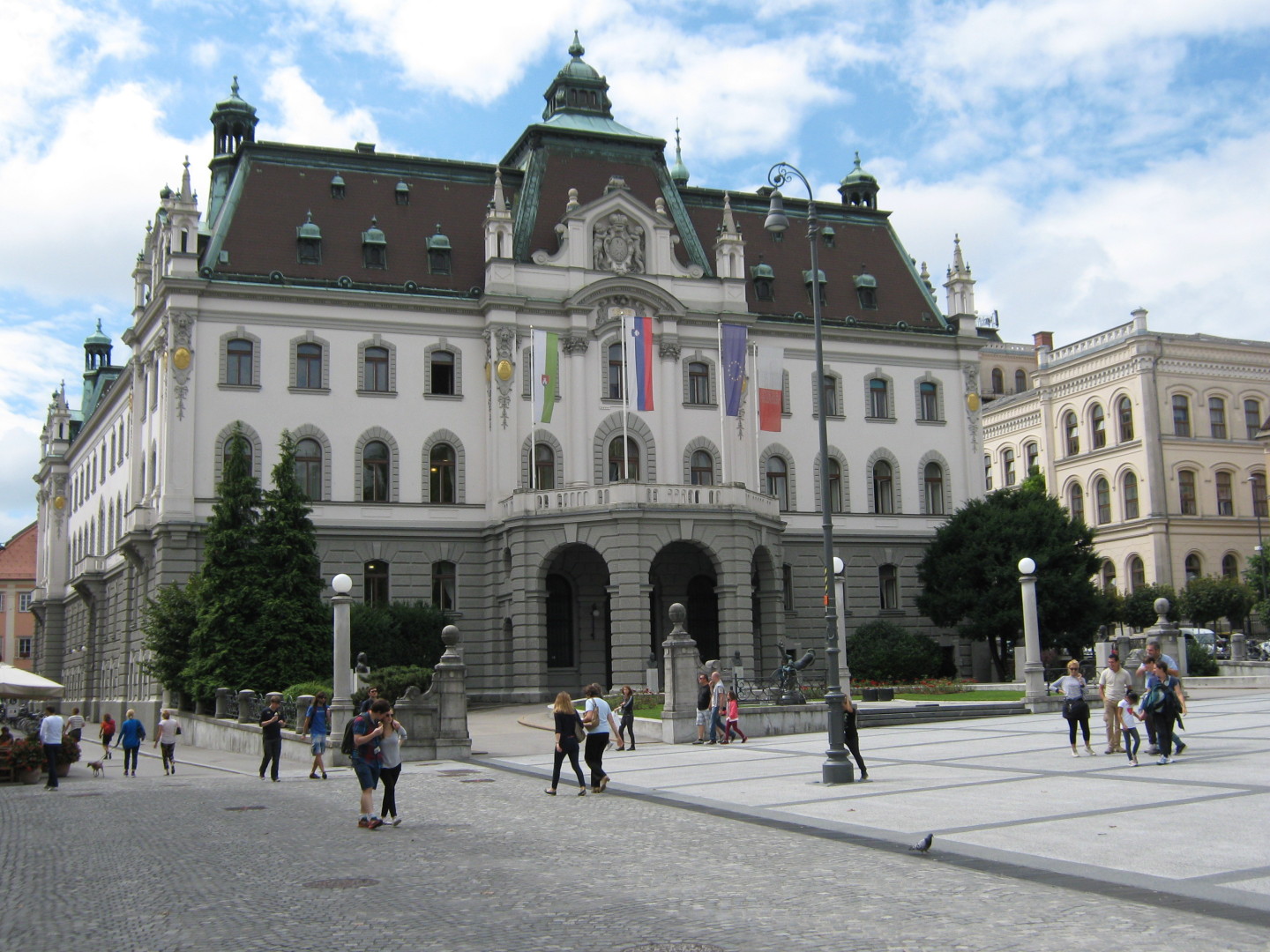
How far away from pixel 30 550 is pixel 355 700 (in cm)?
9972

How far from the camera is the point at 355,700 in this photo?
31.9 meters

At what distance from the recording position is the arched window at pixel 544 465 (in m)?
51.8

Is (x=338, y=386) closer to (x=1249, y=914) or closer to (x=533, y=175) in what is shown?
(x=533, y=175)

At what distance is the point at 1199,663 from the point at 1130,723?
26.7 metres

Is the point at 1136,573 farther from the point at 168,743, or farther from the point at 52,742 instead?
the point at 52,742

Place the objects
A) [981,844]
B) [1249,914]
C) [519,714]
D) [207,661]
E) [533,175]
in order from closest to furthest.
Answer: [1249,914] < [981,844] < [207,661] < [519,714] < [533,175]

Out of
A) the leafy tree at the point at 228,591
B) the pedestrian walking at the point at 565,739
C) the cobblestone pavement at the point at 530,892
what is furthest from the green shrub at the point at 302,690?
the cobblestone pavement at the point at 530,892

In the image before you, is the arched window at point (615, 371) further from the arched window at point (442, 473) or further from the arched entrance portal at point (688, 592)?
the arched window at point (442, 473)

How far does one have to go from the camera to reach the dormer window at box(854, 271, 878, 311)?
5984 cm

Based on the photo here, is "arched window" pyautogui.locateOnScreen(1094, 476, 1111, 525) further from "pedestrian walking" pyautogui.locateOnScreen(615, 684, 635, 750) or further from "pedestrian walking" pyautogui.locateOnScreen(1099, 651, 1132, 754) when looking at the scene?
"pedestrian walking" pyautogui.locateOnScreen(1099, 651, 1132, 754)

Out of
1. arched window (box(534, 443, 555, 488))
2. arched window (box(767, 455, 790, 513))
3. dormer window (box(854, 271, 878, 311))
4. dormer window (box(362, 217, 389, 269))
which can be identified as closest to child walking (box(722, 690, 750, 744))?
arched window (box(534, 443, 555, 488))

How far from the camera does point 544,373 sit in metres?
47.8

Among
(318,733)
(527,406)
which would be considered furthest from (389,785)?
(527,406)

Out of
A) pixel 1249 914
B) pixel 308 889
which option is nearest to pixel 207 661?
pixel 308 889
